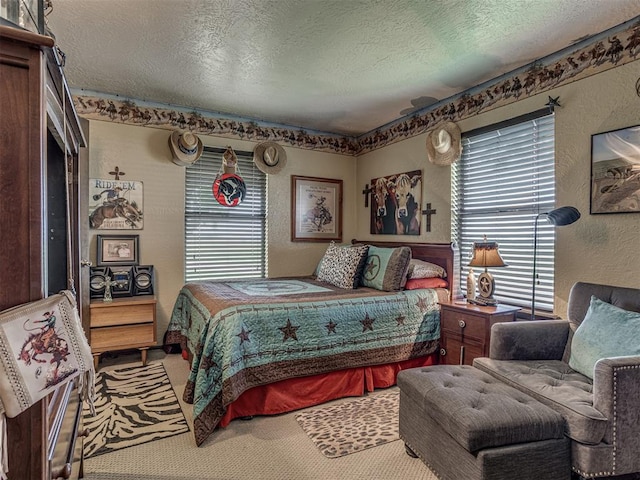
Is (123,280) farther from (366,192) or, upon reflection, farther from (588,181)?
(588,181)

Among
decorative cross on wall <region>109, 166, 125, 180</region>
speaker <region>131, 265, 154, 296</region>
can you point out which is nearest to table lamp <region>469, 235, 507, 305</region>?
speaker <region>131, 265, 154, 296</region>

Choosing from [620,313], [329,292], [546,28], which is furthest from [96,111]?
[620,313]

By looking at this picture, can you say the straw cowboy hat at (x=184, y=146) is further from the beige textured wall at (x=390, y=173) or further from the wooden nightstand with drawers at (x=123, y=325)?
the wooden nightstand with drawers at (x=123, y=325)

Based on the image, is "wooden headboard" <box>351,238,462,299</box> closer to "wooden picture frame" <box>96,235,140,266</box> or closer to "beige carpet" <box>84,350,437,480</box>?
"beige carpet" <box>84,350,437,480</box>

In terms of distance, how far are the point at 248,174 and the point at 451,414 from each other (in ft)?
11.0

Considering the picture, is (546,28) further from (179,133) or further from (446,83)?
(179,133)

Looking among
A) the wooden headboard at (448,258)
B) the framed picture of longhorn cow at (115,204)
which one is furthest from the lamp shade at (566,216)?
the framed picture of longhorn cow at (115,204)

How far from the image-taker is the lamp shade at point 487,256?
2752mm

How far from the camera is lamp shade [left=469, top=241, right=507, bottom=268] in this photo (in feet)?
9.03

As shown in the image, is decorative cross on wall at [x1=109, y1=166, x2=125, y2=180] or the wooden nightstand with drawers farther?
decorative cross on wall at [x1=109, y1=166, x2=125, y2=180]

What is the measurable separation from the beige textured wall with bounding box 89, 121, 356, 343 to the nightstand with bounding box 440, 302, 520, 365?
6.75 feet

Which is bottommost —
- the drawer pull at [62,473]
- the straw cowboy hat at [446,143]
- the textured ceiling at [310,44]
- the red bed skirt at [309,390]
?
the red bed skirt at [309,390]

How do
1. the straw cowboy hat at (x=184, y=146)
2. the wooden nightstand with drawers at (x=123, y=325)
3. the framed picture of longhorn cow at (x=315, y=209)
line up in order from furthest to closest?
the framed picture of longhorn cow at (x=315, y=209), the straw cowboy hat at (x=184, y=146), the wooden nightstand with drawers at (x=123, y=325)

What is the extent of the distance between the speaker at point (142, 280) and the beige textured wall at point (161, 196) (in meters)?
0.16
